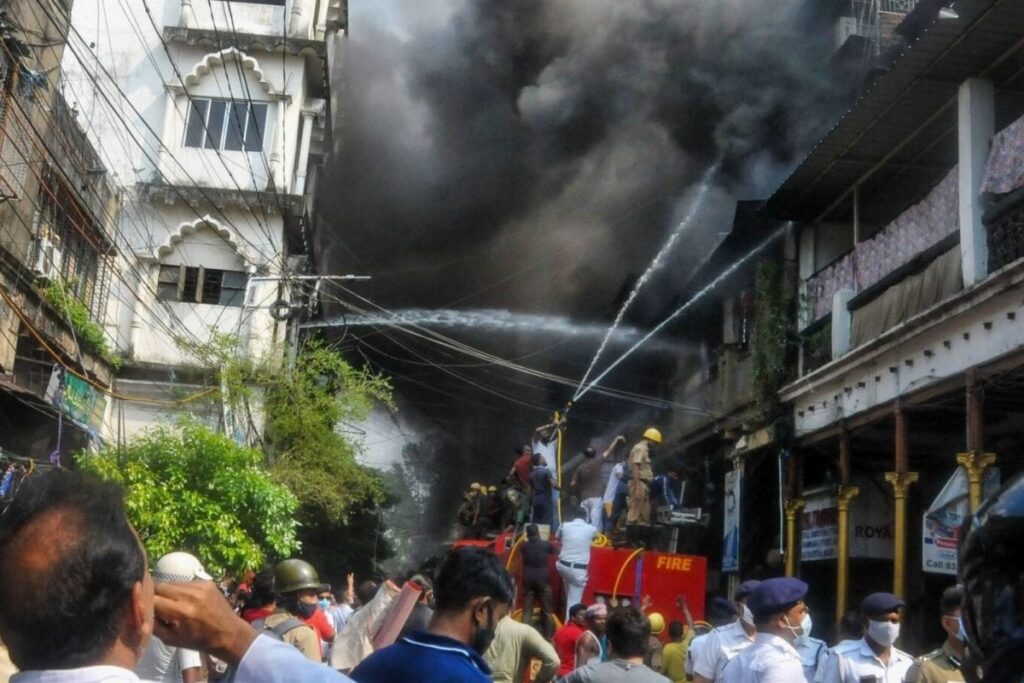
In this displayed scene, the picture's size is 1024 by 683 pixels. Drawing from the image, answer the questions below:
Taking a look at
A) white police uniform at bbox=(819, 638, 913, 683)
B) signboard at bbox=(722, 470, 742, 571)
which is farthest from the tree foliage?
white police uniform at bbox=(819, 638, 913, 683)

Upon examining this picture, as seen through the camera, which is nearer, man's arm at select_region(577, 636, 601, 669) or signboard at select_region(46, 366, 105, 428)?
man's arm at select_region(577, 636, 601, 669)

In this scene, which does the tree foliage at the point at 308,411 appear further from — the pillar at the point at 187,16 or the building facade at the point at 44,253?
the pillar at the point at 187,16

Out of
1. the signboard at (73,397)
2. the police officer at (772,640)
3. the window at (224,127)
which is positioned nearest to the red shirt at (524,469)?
the signboard at (73,397)

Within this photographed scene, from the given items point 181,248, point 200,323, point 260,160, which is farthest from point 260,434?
point 260,160

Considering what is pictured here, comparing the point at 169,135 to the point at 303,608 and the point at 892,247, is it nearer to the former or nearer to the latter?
the point at 892,247

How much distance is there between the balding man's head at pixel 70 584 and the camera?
1775 mm

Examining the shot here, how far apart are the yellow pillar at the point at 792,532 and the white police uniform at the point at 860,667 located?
12.9m

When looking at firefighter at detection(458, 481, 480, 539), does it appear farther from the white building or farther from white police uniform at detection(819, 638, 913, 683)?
white police uniform at detection(819, 638, 913, 683)

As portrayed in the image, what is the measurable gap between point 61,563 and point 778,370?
63.8 ft

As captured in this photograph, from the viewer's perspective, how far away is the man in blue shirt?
139 inches

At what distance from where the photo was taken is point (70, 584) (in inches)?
70.1

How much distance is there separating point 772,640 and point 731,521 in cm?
1636

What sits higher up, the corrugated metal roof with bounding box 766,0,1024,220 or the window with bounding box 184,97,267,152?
the window with bounding box 184,97,267,152

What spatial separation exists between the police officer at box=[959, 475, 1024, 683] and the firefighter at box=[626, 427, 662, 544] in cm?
1483
